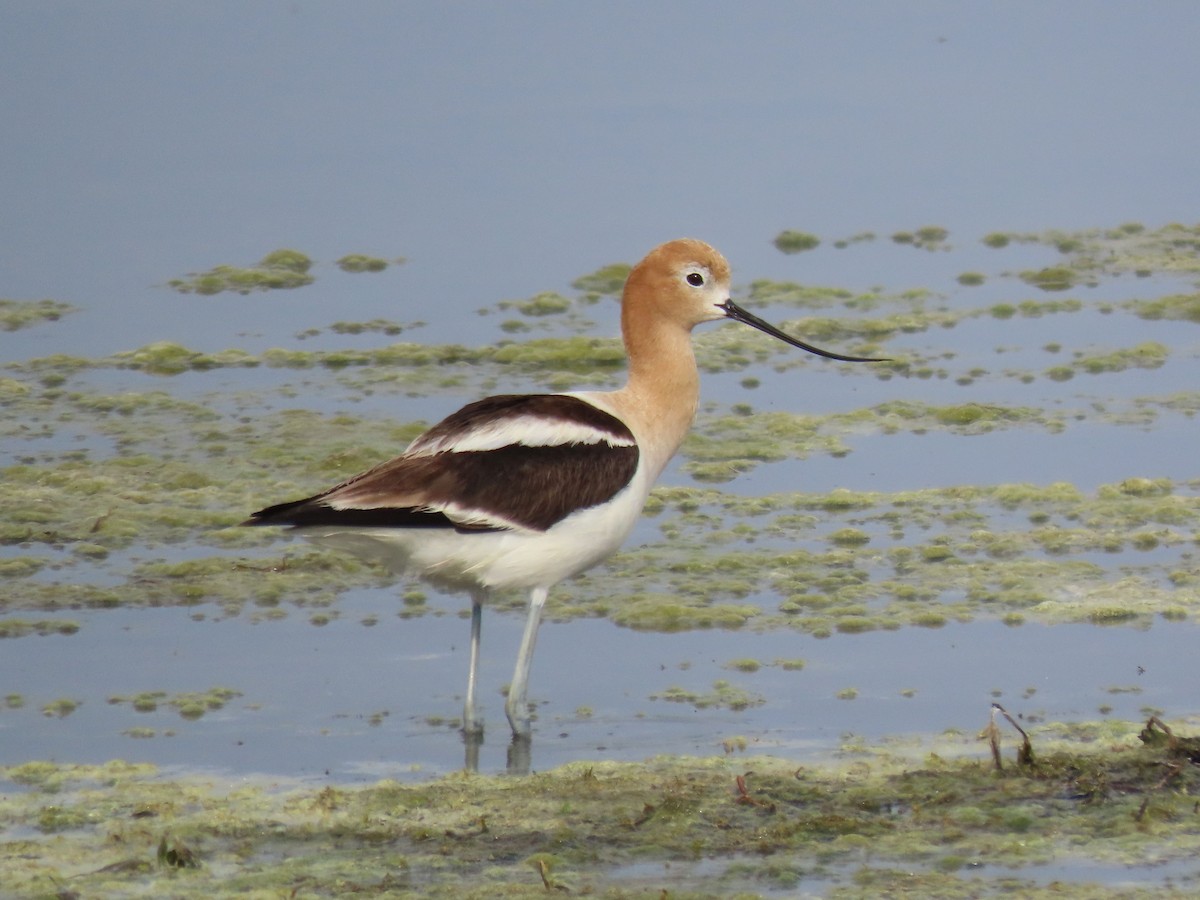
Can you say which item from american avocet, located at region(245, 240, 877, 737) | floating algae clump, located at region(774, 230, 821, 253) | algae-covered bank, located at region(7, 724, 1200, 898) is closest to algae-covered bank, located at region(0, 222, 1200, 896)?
algae-covered bank, located at region(7, 724, 1200, 898)

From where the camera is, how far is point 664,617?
6.89 m

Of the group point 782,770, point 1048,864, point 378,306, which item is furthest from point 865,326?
point 1048,864

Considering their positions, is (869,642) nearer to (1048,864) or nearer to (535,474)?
(535,474)

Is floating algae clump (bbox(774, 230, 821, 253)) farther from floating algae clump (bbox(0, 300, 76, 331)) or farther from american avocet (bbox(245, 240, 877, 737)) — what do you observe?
american avocet (bbox(245, 240, 877, 737))

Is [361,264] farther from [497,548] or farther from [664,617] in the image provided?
[497,548]

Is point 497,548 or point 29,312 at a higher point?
point 29,312

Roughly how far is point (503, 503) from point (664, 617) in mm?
989

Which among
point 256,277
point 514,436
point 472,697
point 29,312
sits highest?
point 256,277

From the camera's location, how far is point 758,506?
800cm

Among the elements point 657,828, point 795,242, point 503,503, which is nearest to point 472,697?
point 503,503

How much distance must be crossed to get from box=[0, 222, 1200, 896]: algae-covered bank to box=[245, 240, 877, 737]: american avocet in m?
0.37

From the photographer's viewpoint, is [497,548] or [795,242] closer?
[497,548]

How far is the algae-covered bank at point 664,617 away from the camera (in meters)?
5.00

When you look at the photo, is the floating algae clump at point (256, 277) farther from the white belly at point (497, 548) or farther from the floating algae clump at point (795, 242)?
the white belly at point (497, 548)
